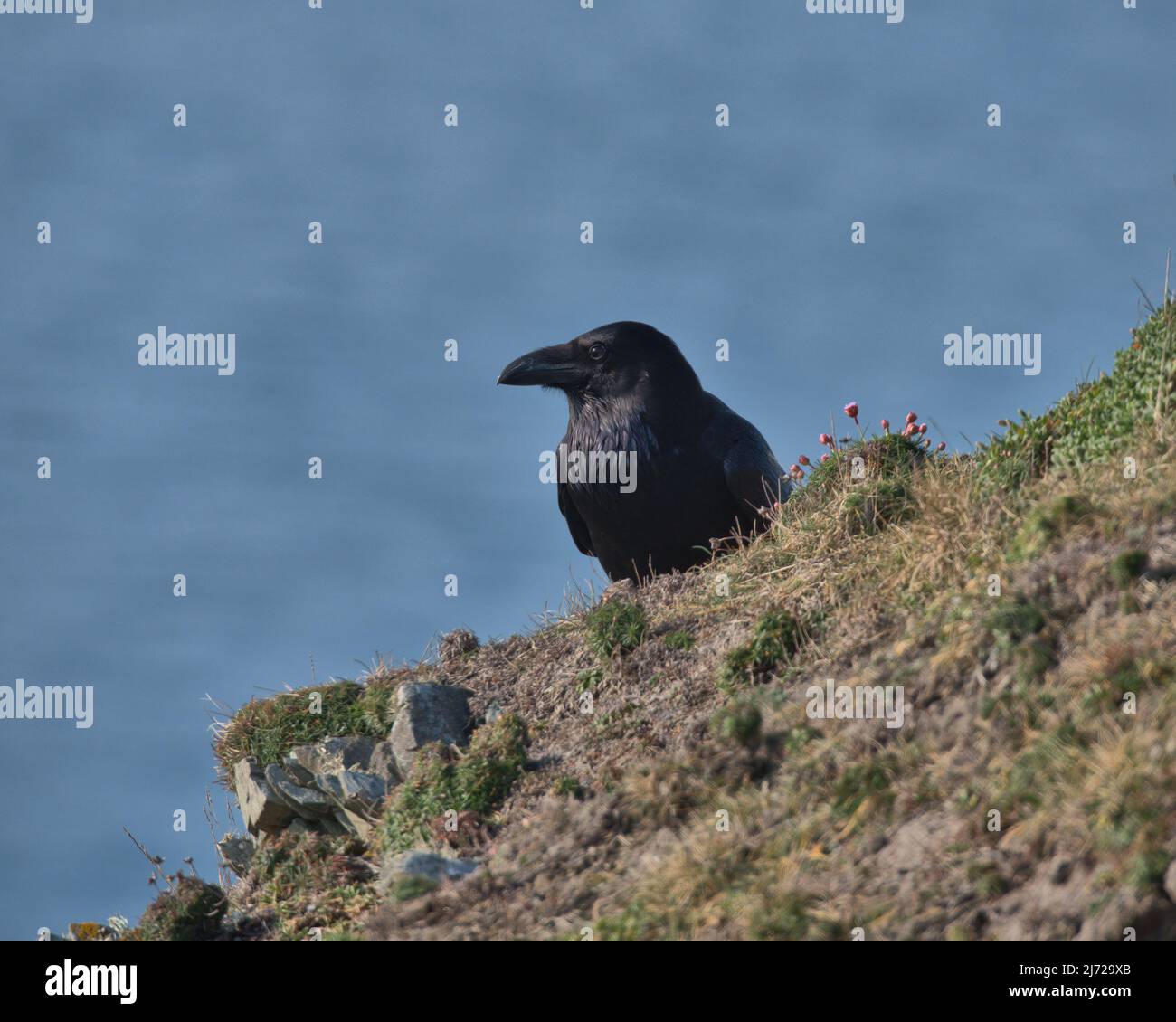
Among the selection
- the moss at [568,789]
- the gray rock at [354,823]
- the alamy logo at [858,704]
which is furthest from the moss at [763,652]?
the gray rock at [354,823]

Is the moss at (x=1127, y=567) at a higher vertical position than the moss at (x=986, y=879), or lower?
higher

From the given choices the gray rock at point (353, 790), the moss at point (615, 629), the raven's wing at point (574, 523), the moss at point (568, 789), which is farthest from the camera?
the raven's wing at point (574, 523)

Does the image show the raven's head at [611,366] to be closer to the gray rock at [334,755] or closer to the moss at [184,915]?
Result: the gray rock at [334,755]

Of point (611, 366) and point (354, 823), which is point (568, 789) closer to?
point (354, 823)

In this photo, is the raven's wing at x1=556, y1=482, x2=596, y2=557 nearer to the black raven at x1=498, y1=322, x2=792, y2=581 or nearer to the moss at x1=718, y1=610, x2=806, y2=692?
the black raven at x1=498, y1=322, x2=792, y2=581

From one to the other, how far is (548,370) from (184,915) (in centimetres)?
644

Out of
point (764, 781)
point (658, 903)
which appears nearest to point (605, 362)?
point (764, 781)

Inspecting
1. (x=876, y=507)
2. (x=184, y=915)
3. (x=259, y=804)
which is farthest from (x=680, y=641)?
(x=184, y=915)

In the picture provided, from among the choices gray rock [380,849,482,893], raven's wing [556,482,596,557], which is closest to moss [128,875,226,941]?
gray rock [380,849,482,893]

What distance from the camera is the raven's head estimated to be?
13109 millimetres

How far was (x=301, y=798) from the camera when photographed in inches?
432

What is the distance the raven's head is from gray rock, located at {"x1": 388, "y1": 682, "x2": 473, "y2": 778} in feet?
11.6
